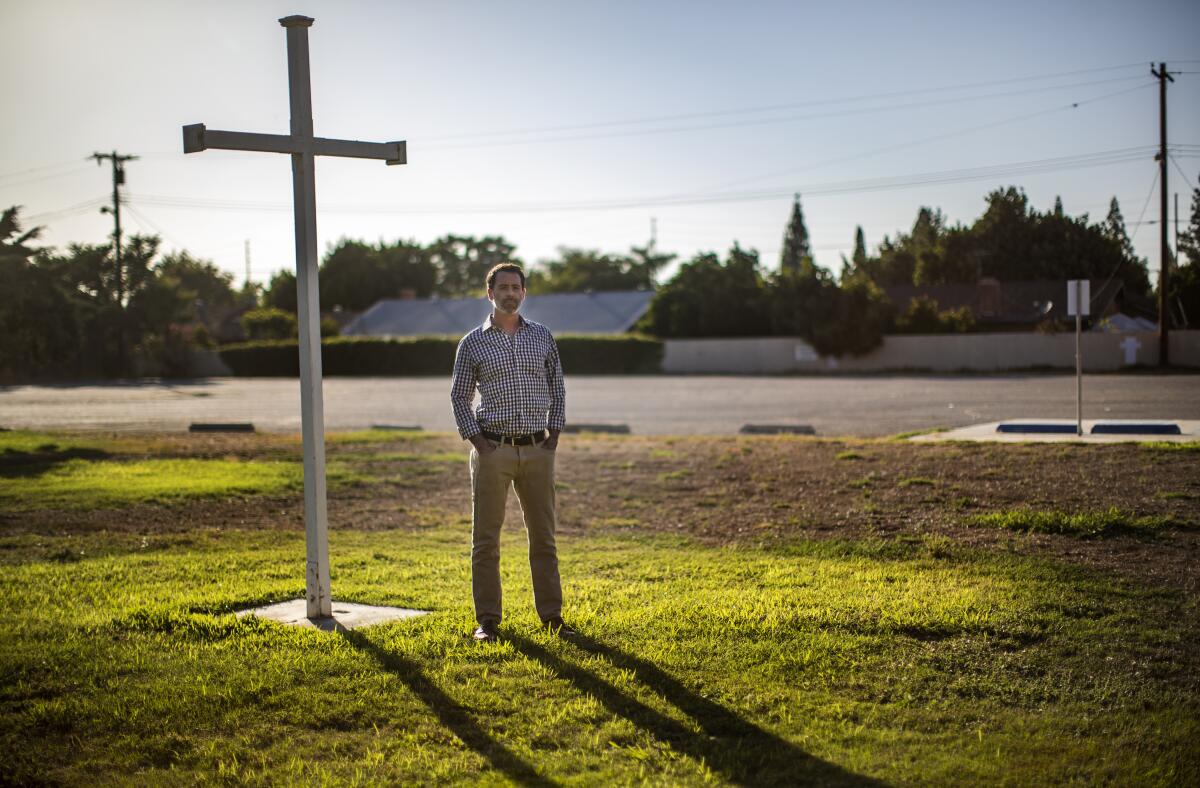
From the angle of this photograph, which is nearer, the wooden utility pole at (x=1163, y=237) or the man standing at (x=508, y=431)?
the man standing at (x=508, y=431)

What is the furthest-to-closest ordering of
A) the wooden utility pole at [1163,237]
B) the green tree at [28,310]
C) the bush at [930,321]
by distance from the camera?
the bush at [930,321] < the wooden utility pole at [1163,237] < the green tree at [28,310]

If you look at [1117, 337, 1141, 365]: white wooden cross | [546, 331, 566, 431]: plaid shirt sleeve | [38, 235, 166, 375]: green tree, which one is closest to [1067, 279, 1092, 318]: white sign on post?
[546, 331, 566, 431]: plaid shirt sleeve

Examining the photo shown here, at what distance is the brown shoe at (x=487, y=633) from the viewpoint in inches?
228

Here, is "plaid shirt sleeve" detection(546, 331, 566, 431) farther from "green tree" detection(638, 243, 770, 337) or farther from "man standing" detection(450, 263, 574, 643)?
"green tree" detection(638, 243, 770, 337)

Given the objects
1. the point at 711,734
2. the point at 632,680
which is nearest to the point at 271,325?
the point at 632,680

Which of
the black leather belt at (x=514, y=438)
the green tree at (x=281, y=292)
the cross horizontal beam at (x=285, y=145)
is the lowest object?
the black leather belt at (x=514, y=438)

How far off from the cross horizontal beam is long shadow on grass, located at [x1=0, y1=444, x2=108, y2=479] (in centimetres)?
925

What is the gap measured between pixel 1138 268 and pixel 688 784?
2031 inches

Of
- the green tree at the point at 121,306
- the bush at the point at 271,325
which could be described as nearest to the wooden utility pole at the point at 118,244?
the green tree at the point at 121,306

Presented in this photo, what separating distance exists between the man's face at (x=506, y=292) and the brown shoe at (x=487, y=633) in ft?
5.70

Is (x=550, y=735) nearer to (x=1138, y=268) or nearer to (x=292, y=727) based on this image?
(x=292, y=727)

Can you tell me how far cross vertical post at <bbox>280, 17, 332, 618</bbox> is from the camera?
6.19m

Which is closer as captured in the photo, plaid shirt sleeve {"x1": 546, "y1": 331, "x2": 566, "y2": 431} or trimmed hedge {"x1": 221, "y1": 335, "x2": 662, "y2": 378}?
plaid shirt sleeve {"x1": 546, "y1": 331, "x2": 566, "y2": 431}

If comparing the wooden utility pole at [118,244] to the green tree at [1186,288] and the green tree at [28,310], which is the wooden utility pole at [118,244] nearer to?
the green tree at [28,310]
